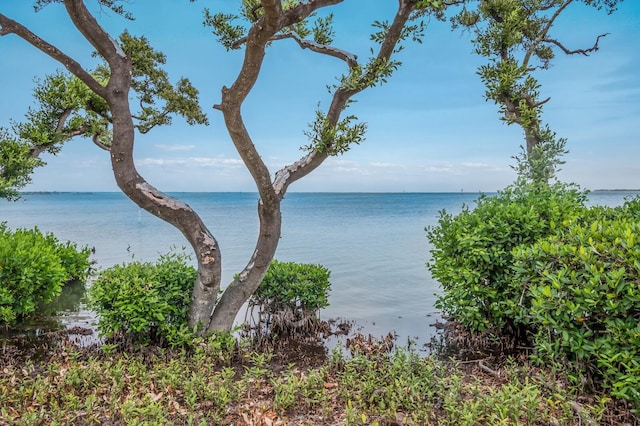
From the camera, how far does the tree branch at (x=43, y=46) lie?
4684 mm

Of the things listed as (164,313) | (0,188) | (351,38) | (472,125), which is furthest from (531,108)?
(472,125)

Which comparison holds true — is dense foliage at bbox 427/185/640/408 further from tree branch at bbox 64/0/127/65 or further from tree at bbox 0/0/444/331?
tree branch at bbox 64/0/127/65

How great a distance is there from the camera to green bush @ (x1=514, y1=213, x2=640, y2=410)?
3.12 m

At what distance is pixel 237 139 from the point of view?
4.60 metres

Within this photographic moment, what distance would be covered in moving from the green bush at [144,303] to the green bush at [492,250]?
3535 millimetres

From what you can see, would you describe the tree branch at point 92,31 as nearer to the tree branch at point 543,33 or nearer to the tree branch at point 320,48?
the tree branch at point 320,48

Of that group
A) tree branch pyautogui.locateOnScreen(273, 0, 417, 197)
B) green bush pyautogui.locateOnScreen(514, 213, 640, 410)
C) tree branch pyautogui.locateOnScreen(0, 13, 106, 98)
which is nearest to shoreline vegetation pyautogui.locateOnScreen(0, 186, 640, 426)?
green bush pyautogui.locateOnScreen(514, 213, 640, 410)

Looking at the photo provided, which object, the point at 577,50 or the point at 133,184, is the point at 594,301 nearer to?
the point at 133,184

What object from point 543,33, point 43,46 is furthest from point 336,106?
point 543,33

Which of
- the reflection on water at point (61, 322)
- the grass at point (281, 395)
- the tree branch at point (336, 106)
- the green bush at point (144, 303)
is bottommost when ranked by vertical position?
the reflection on water at point (61, 322)

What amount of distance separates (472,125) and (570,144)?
15605 mm

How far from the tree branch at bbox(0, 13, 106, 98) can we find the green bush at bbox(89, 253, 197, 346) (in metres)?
2.37

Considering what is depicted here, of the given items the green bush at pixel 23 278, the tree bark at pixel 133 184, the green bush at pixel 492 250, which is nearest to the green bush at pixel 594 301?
the green bush at pixel 492 250

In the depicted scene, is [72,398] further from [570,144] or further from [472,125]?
[472,125]
